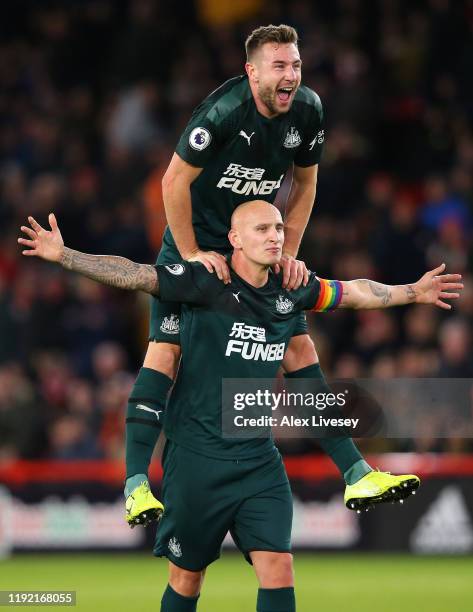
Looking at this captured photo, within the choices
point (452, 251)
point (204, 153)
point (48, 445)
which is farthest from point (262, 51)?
point (48, 445)

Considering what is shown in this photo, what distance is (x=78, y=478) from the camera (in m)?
12.9

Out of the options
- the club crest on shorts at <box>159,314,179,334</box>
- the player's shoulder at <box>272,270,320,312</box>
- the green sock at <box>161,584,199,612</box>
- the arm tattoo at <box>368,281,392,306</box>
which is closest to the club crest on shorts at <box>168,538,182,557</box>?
the green sock at <box>161,584,199,612</box>

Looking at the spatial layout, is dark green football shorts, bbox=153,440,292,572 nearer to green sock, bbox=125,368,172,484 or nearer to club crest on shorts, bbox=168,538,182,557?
club crest on shorts, bbox=168,538,182,557

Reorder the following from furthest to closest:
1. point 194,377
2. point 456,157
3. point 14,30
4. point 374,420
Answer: point 14,30 < point 456,157 < point 374,420 < point 194,377

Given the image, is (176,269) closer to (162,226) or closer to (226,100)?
(226,100)

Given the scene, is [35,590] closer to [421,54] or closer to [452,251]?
[452,251]

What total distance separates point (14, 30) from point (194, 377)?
10.5m

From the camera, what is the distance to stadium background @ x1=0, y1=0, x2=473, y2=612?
12.5m

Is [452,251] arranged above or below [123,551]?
above

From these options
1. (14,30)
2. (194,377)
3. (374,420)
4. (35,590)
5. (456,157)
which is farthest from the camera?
(14,30)

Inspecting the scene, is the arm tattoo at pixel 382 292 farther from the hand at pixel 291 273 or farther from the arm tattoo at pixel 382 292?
the hand at pixel 291 273

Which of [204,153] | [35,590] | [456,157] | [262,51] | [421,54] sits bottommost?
[35,590]

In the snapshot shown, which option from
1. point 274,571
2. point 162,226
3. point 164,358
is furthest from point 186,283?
point 162,226

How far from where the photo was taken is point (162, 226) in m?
14.0
